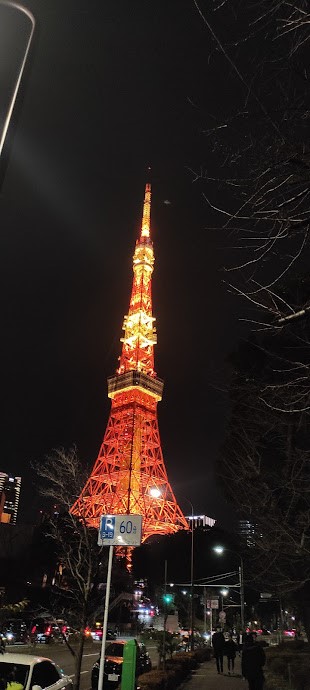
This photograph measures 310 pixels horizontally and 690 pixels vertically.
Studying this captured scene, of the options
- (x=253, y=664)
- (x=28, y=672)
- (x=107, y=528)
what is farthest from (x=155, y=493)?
(x=107, y=528)

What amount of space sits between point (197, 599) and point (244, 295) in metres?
60.1

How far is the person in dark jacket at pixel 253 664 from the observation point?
9.38m

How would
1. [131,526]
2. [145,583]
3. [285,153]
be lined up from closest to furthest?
[285,153] → [131,526] → [145,583]

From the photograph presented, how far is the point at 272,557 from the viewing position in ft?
46.3

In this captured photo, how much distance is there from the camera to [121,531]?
6613 millimetres

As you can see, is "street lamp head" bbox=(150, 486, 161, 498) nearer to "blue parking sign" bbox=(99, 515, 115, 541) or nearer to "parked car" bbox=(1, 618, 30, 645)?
"parked car" bbox=(1, 618, 30, 645)

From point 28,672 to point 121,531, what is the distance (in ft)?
7.59

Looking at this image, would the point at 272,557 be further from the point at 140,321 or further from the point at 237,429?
the point at 140,321

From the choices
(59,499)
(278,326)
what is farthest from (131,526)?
(59,499)

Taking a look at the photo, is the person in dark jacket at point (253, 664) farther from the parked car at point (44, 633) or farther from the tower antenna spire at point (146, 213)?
the tower antenna spire at point (146, 213)

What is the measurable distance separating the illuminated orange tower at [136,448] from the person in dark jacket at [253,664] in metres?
38.6

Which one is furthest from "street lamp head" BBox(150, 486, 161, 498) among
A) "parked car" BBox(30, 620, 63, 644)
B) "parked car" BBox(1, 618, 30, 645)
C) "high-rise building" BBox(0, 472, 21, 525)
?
"high-rise building" BBox(0, 472, 21, 525)

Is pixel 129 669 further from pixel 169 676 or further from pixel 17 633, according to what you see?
pixel 17 633

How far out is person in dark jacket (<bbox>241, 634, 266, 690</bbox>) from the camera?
9.38 m
